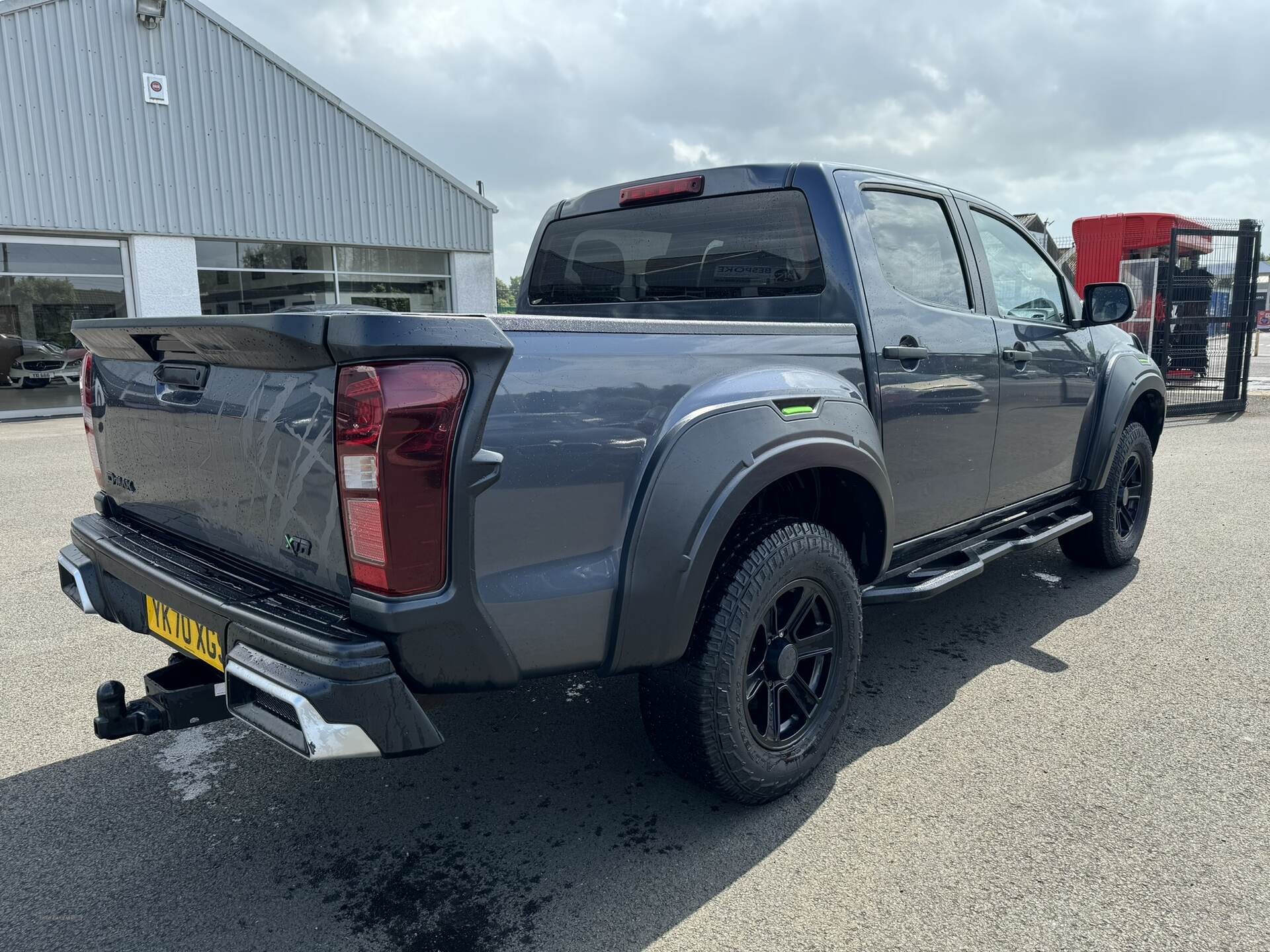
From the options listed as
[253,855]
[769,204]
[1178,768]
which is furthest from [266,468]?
[1178,768]

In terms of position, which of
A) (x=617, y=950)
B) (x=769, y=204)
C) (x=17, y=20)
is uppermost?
(x=17, y=20)

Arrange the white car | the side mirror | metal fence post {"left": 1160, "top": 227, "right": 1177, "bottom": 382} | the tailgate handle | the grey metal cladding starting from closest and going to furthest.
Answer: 1. the tailgate handle
2. the side mirror
3. metal fence post {"left": 1160, "top": 227, "right": 1177, "bottom": 382}
4. the grey metal cladding
5. the white car

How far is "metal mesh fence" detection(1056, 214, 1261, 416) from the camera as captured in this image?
12188 mm

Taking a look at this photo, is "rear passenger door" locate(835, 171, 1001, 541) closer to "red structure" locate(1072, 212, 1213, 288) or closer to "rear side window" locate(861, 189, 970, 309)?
"rear side window" locate(861, 189, 970, 309)

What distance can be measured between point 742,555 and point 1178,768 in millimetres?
1607

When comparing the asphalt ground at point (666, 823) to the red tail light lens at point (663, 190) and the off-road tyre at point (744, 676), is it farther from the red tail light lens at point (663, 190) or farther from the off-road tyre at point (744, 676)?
the red tail light lens at point (663, 190)

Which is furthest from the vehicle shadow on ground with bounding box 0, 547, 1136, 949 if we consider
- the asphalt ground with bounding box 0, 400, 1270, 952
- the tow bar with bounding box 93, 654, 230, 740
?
the tow bar with bounding box 93, 654, 230, 740

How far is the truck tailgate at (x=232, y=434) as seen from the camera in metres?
1.97

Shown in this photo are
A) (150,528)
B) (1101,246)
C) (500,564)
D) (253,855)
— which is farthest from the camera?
(1101,246)

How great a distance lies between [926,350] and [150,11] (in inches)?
622

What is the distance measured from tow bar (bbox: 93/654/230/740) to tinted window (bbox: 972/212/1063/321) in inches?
130

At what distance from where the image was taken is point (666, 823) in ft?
8.64

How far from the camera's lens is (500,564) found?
2.03 m

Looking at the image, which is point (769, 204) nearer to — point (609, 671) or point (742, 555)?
point (742, 555)
